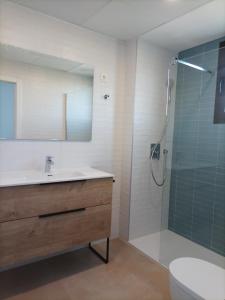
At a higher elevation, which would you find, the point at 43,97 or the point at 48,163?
the point at 43,97

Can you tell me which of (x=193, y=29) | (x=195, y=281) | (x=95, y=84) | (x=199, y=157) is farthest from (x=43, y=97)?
(x=195, y=281)

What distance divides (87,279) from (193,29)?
8.26ft

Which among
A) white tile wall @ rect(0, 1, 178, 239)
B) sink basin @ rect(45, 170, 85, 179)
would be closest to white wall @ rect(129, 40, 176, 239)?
white tile wall @ rect(0, 1, 178, 239)

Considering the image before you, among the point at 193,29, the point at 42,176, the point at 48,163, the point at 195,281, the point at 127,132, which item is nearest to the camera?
the point at 195,281

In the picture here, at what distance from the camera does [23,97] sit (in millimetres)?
2070

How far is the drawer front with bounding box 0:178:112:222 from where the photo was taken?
1660 mm

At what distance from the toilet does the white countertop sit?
0.94 meters

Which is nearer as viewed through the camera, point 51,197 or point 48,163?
point 51,197

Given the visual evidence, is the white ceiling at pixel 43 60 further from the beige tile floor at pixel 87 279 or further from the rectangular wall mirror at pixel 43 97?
the beige tile floor at pixel 87 279

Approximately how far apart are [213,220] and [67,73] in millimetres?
2100

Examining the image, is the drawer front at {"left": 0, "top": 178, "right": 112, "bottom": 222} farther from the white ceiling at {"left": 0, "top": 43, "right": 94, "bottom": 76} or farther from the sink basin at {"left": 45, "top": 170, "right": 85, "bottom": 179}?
the white ceiling at {"left": 0, "top": 43, "right": 94, "bottom": 76}

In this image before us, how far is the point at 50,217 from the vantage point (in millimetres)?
1848

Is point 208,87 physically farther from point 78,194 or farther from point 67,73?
point 78,194

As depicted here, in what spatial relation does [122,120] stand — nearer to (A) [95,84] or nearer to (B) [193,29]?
(A) [95,84]
